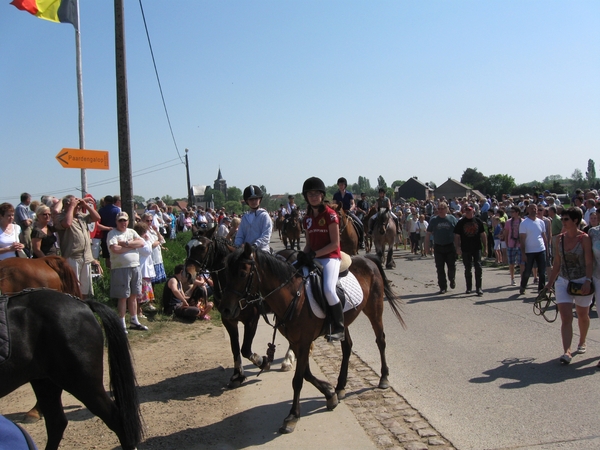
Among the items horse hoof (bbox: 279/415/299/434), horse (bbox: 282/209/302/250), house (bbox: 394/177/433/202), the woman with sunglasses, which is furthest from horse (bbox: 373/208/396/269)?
house (bbox: 394/177/433/202)

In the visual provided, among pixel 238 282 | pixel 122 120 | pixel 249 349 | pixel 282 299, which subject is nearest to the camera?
pixel 238 282

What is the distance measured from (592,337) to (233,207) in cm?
10758

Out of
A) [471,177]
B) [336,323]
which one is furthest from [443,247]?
[471,177]

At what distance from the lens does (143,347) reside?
8.52 meters

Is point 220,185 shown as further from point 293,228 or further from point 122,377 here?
point 122,377

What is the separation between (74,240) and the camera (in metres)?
8.30

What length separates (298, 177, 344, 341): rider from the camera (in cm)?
562

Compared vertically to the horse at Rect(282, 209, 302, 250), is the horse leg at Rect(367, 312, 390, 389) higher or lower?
lower

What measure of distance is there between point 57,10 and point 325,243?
1115cm

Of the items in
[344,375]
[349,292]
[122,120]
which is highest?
[122,120]

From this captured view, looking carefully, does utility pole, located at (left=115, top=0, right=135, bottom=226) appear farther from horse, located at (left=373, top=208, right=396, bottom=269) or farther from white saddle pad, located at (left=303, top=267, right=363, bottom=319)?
horse, located at (left=373, top=208, right=396, bottom=269)

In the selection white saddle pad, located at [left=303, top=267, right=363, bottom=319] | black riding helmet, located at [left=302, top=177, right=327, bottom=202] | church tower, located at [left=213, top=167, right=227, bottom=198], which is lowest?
white saddle pad, located at [left=303, top=267, right=363, bottom=319]

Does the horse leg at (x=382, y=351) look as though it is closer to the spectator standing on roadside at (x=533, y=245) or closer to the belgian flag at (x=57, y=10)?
the spectator standing on roadside at (x=533, y=245)

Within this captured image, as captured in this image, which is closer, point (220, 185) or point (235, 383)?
point (235, 383)
